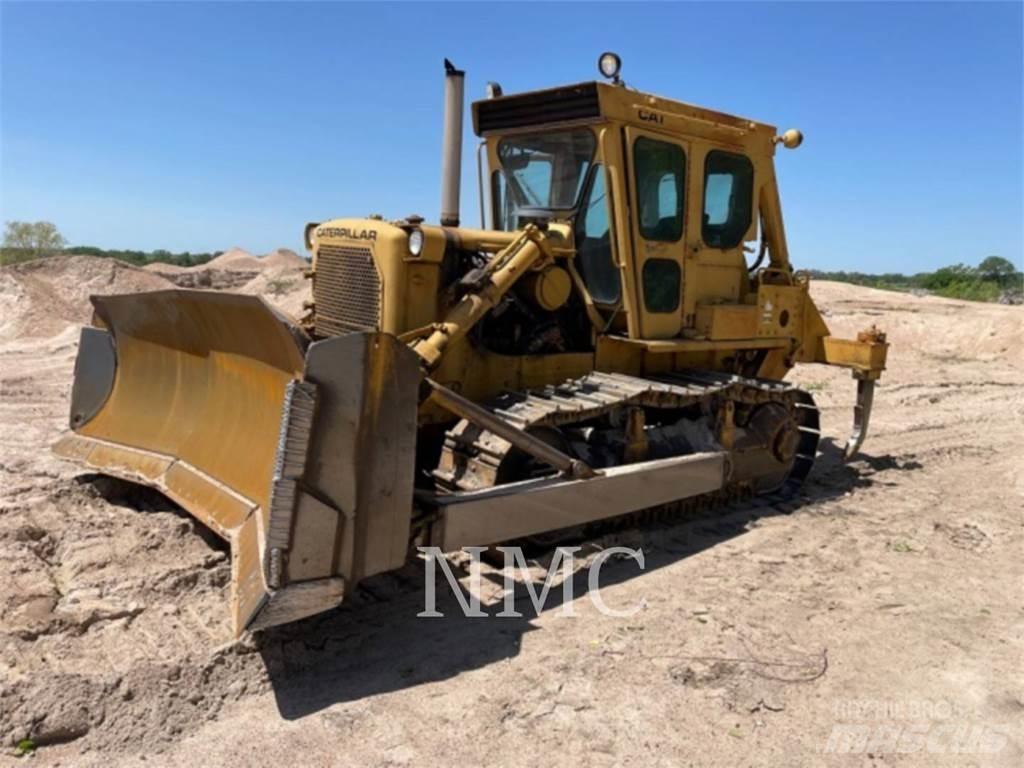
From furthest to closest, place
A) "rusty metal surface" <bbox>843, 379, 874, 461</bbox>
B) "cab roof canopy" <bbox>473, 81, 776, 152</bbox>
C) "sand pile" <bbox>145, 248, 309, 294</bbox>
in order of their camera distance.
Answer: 1. "sand pile" <bbox>145, 248, 309, 294</bbox>
2. "rusty metal surface" <bbox>843, 379, 874, 461</bbox>
3. "cab roof canopy" <bbox>473, 81, 776, 152</bbox>

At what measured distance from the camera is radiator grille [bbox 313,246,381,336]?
4859mm

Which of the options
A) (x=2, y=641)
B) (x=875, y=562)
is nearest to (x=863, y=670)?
(x=875, y=562)

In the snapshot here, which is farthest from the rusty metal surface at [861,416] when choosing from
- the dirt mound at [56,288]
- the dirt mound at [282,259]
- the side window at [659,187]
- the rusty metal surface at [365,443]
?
the dirt mound at [282,259]

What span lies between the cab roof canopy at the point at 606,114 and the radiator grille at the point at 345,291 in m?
1.71

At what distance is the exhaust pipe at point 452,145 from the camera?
5332 millimetres

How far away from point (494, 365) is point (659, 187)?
5.95ft

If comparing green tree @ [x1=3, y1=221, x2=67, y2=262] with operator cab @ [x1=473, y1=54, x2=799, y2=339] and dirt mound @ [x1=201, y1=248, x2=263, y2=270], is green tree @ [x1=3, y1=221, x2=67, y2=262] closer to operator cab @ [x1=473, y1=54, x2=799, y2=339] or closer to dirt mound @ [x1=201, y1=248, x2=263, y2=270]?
dirt mound @ [x1=201, y1=248, x2=263, y2=270]

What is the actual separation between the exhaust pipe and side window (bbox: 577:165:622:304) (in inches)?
35.0

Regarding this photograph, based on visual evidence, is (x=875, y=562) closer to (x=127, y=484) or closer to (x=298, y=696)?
(x=298, y=696)

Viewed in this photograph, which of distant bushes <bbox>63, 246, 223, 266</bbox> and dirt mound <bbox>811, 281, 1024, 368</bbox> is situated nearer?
dirt mound <bbox>811, 281, 1024, 368</bbox>

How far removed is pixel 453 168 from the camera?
5.54 metres

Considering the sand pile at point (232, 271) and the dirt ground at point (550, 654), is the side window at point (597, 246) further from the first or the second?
the sand pile at point (232, 271)

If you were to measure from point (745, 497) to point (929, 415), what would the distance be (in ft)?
Result: 17.6

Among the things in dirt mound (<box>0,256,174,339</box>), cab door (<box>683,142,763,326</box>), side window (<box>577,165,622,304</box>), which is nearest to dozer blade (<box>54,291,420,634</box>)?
side window (<box>577,165,622,304</box>)
